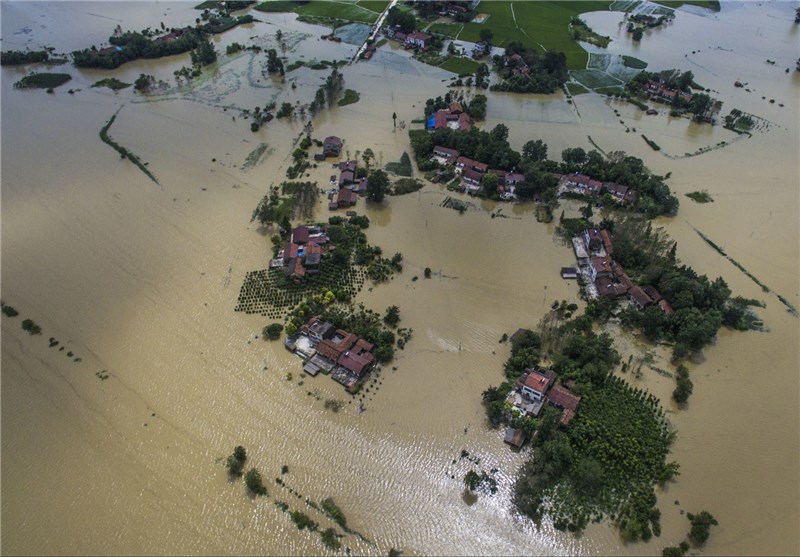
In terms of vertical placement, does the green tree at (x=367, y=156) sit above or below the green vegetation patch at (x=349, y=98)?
below

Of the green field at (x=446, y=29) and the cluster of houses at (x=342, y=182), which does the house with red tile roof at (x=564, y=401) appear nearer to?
the cluster of houses at (x=342, y=182)

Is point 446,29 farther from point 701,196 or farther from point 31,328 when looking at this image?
point 31,328

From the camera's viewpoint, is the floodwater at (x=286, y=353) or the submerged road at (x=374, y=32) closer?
the floodwater at (x=286, y=353)

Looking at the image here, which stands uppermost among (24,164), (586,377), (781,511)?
(24,164)

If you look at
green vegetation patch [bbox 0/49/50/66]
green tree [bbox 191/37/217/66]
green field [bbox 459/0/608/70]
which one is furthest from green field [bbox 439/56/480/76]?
green vegetation patch [bbox 0/49/50/66]

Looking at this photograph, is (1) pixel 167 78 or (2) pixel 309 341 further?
(1) pixel 167 78

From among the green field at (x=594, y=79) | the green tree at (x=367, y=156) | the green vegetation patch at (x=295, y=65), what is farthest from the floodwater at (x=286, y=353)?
the green vegetation patch at (x=295, y=65)

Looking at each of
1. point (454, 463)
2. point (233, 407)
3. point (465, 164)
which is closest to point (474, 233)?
point (465, 164)

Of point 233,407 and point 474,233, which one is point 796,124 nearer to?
point 474,233
